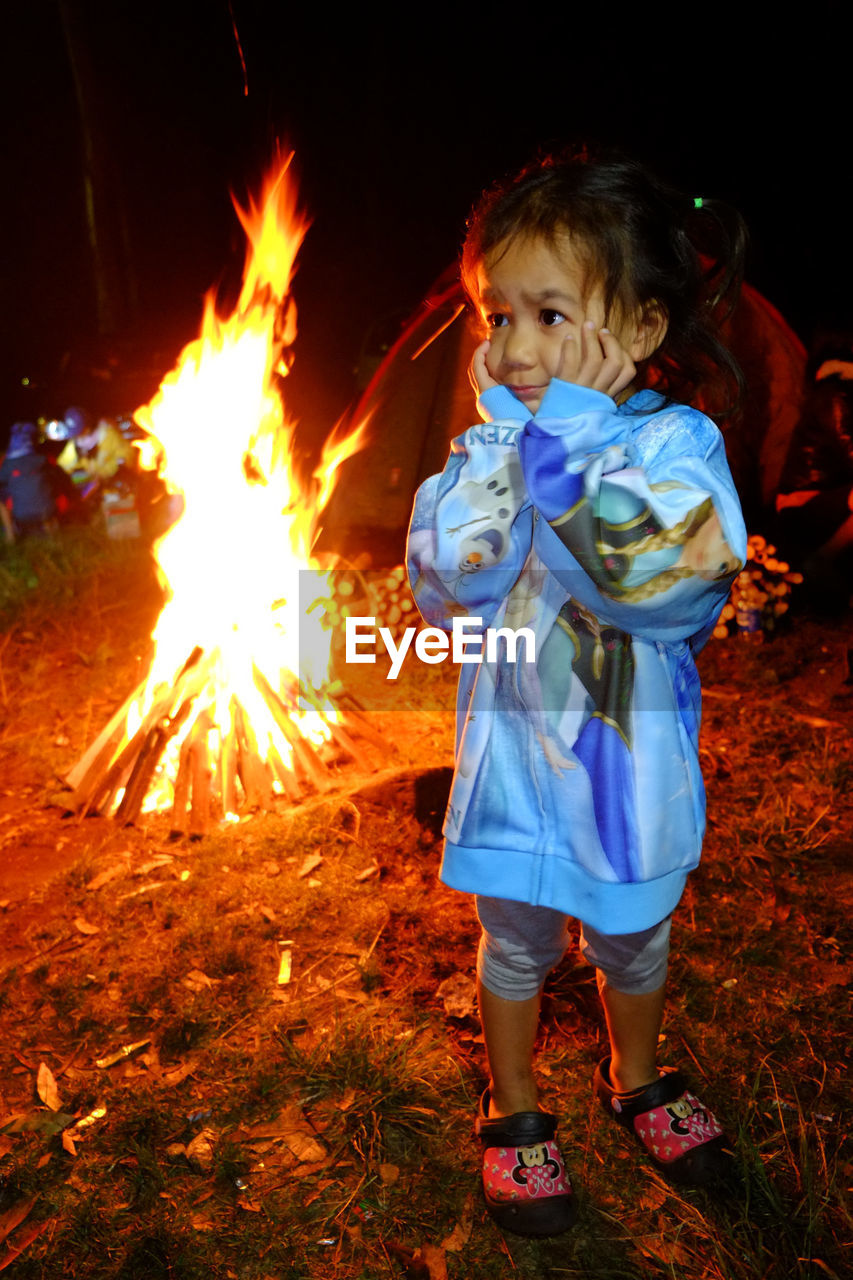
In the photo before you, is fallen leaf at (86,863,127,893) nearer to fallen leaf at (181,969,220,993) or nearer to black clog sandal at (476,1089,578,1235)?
fallen leaf at (181,969,220,993)

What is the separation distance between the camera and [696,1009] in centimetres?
241

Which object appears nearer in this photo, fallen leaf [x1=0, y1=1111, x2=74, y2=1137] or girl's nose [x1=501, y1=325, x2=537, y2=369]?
girl's nose [x1=501, y1=325, x2=537, y2=369]

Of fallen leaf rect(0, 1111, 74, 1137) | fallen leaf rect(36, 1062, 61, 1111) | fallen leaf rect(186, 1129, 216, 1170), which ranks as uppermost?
fallen leaf rect(186, 1129, 216, 1170)

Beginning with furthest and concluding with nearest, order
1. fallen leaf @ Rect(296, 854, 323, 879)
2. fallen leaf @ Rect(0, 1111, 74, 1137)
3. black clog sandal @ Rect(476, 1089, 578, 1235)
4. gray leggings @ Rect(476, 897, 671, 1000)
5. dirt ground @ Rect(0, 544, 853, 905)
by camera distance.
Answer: dirt ground @ Rect(0, 544, 853, 905) < fallen leaf @ Rect(296, 854, 323, 879) < fallen leaf @ Rect(0, 1111, 74, 1137) < black clog sandal @ Rect(476, 1089, 578, 1235) < gray leggings @ Rect(476, 897, 671, 1000)

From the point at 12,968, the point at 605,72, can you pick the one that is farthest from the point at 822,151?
the point at 12,968

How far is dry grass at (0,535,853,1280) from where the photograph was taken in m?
1.80

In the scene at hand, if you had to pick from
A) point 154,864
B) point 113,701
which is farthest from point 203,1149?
point 113,701

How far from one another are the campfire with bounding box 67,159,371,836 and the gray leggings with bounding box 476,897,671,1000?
2.10 meters

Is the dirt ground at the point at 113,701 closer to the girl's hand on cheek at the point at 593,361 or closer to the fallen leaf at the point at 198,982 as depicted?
the fallen leaf at the point at 198,982

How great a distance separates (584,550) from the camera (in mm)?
1337

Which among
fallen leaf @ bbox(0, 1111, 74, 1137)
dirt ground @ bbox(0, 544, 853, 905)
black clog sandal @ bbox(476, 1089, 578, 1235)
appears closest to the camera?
black clog sandal @ bbox(476, 1089, 578, 1235)

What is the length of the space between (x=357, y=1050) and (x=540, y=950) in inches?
34.3

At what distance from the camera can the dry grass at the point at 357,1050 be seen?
1.80 m

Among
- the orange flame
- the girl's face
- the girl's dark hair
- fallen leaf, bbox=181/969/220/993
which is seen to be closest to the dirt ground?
the orange flame
